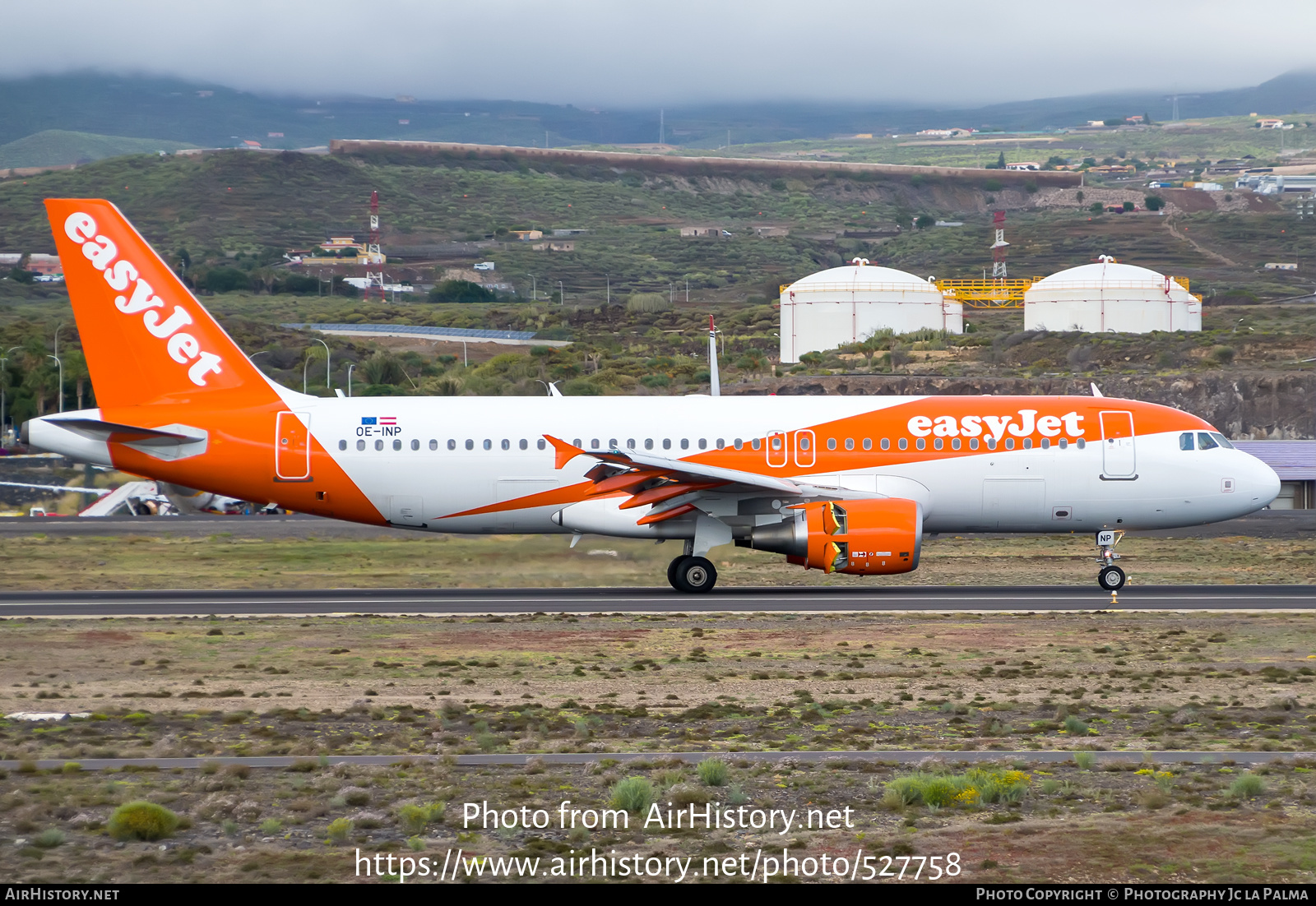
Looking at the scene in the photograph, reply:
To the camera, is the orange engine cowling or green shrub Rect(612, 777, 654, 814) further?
the orange engine cowling

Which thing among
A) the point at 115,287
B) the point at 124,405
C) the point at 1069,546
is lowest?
the point at 1069,546

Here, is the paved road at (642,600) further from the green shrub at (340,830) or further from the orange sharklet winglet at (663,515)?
the green shrub at (340,830)

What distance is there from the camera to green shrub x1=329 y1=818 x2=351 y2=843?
1134 cm

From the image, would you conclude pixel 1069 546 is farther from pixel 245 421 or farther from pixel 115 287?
pixel 115 287

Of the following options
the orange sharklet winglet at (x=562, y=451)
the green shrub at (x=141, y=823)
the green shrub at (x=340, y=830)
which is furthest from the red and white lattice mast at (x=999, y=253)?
the green shrub at (x=141, y=823)

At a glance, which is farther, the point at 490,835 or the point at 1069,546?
the point at 1069,546

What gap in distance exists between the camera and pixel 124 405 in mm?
29734

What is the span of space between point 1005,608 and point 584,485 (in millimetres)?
8631

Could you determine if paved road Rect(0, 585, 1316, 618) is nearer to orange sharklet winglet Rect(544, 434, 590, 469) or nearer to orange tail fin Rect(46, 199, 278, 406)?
orange sharklet winglet Rect(544, 434, 590, 469)

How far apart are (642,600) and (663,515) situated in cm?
175

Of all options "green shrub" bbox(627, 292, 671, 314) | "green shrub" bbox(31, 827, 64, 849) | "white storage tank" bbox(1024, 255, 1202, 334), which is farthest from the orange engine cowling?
"green shrub" bbox(627, 292, 671, 314)

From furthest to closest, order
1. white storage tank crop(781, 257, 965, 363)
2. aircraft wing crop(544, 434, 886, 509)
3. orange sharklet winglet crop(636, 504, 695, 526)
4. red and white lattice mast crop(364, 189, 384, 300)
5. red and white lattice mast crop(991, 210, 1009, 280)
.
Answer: red and white lattice mast crop(364, 189, 384, 300), red and white lattice mast crop(991, 210, 1009, 280), white storage tank crop(781, 257, 965, 363), orange sharklet winglet crop(636, 504, 695, 526), aircraft wing crop(544, 434, 886, 509)

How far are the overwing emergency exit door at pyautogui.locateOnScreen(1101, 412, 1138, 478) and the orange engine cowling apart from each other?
16.0 ft
